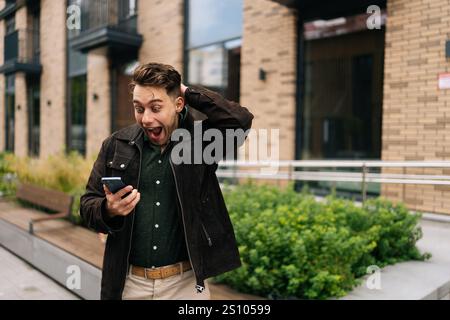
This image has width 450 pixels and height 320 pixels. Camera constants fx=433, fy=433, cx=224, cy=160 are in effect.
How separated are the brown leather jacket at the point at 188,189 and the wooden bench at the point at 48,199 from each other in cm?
404

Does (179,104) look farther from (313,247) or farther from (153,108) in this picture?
(313,247)

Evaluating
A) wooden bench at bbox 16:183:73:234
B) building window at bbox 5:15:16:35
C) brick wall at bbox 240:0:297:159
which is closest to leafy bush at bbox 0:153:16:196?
wooden bench at bbox 16:183:73:234

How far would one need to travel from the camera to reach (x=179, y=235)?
1.92 meters

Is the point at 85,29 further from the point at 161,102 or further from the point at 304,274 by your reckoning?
the point at 161,102

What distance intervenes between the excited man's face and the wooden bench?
14.4 feet

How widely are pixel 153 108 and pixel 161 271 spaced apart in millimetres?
736

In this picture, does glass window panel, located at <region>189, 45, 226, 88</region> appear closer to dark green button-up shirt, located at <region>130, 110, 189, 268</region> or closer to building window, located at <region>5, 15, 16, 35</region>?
building window, located at <region>5, 15, 16, 35</region>

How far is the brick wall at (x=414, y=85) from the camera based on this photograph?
4988 mm

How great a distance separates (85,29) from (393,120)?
888cm

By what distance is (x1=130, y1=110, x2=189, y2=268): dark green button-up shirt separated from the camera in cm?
187

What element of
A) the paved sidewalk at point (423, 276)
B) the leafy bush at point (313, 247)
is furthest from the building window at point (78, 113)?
the paved sidewalk at point (423, 276)

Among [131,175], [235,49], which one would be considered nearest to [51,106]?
[235,49]

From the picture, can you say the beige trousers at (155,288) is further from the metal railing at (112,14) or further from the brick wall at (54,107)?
the brick wall at (54,107)
